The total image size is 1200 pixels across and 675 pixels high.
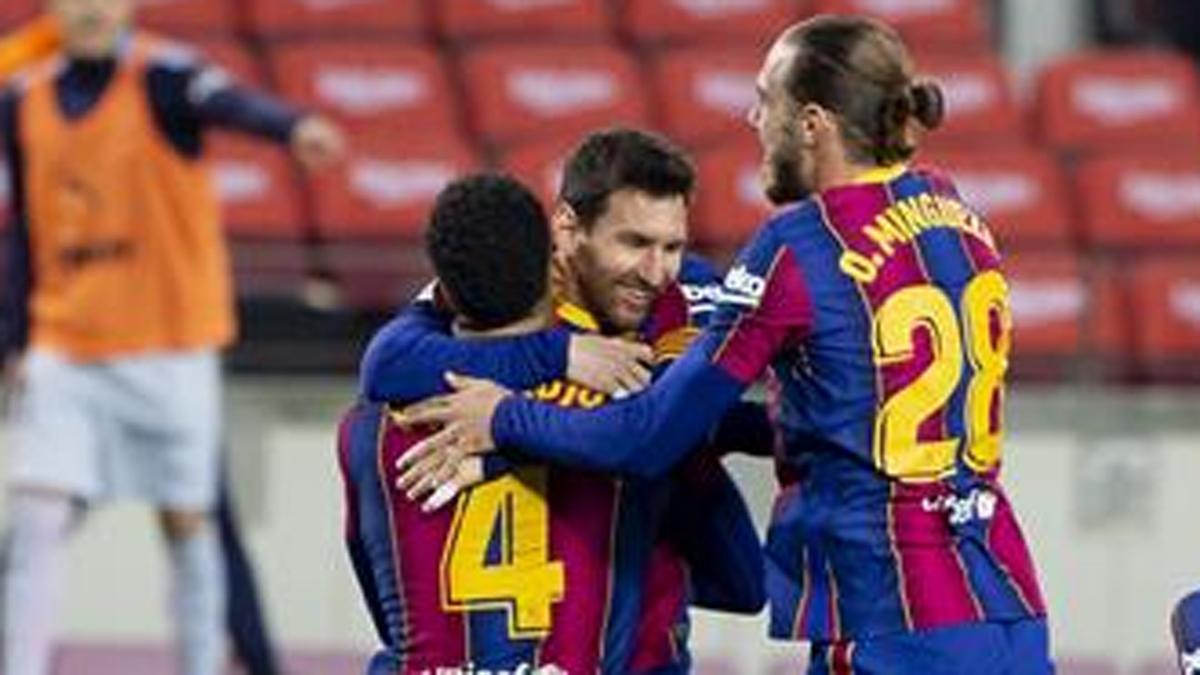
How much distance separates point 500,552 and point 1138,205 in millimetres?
6053

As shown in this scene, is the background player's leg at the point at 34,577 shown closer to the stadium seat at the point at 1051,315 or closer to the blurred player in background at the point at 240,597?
the blurred player in background at the point at 240,597

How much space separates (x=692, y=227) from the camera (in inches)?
437

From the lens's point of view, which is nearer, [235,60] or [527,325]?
[527,325]

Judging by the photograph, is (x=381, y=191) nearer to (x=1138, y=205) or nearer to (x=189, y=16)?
(x=189, y=16)

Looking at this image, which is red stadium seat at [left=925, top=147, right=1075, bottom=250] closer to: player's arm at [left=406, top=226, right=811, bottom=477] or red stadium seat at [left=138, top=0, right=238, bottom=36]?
red stadium seat at [left=138, top=0, right=238, bottom=36]

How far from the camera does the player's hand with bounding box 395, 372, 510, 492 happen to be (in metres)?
5.68

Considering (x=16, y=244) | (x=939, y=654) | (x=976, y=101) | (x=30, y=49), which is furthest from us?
(x=976, y=101)

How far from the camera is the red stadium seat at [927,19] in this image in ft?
39.7

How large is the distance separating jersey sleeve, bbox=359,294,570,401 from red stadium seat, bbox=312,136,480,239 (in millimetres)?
5251

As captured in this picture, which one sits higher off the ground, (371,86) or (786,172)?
(371,86)

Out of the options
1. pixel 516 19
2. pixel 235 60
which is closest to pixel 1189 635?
pixel 235 60

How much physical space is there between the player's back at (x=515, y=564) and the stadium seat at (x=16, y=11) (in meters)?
6.07

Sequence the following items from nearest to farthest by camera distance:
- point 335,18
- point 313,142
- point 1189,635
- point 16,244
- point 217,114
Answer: point 1189,635
point 313,142
point 217,114
point 16,244
point 335,18

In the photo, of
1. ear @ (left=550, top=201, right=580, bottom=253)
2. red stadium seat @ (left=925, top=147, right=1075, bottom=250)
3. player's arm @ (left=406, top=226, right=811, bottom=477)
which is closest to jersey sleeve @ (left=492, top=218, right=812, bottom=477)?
player's arm @ (left=406, top=226, right=811, bottom=477)
